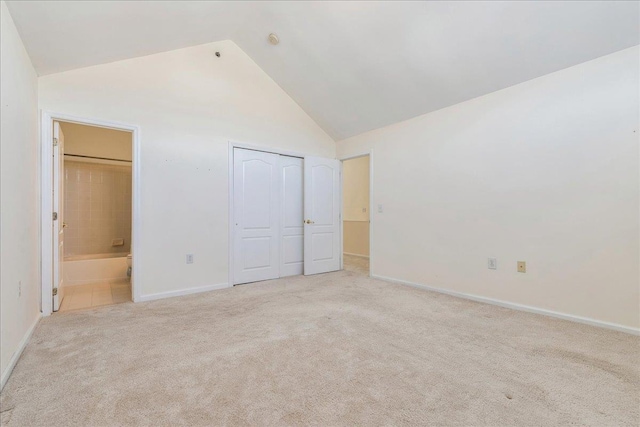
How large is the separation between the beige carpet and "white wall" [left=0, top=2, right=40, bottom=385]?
235 mm

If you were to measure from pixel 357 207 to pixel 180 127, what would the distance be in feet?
14.5

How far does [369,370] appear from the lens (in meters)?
1.67

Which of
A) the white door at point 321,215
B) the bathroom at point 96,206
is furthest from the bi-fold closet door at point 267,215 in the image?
the bathroom at point 96,206

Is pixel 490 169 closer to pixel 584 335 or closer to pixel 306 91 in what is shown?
pixel 584 335

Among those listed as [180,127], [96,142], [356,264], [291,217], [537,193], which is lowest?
[356,264]

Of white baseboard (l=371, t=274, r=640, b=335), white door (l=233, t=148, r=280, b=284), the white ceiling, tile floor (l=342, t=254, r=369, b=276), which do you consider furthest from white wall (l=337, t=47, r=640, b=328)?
white door (l=233, t=148, r=280, b=284)

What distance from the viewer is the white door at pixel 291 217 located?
432 centimetres

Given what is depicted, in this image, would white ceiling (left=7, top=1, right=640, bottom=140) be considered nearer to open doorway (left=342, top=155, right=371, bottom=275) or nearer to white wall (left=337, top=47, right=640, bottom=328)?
white wall (left=337, top=47, right=640, bottom=328)

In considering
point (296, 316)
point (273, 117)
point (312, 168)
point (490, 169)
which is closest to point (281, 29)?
point (273, 117)

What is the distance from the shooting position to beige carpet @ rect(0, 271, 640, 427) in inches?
51.6

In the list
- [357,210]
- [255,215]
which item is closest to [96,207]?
[255,215]

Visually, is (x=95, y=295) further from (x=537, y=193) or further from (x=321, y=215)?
(x=537, y=193)

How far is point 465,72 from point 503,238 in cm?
177

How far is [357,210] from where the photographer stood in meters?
6.79
